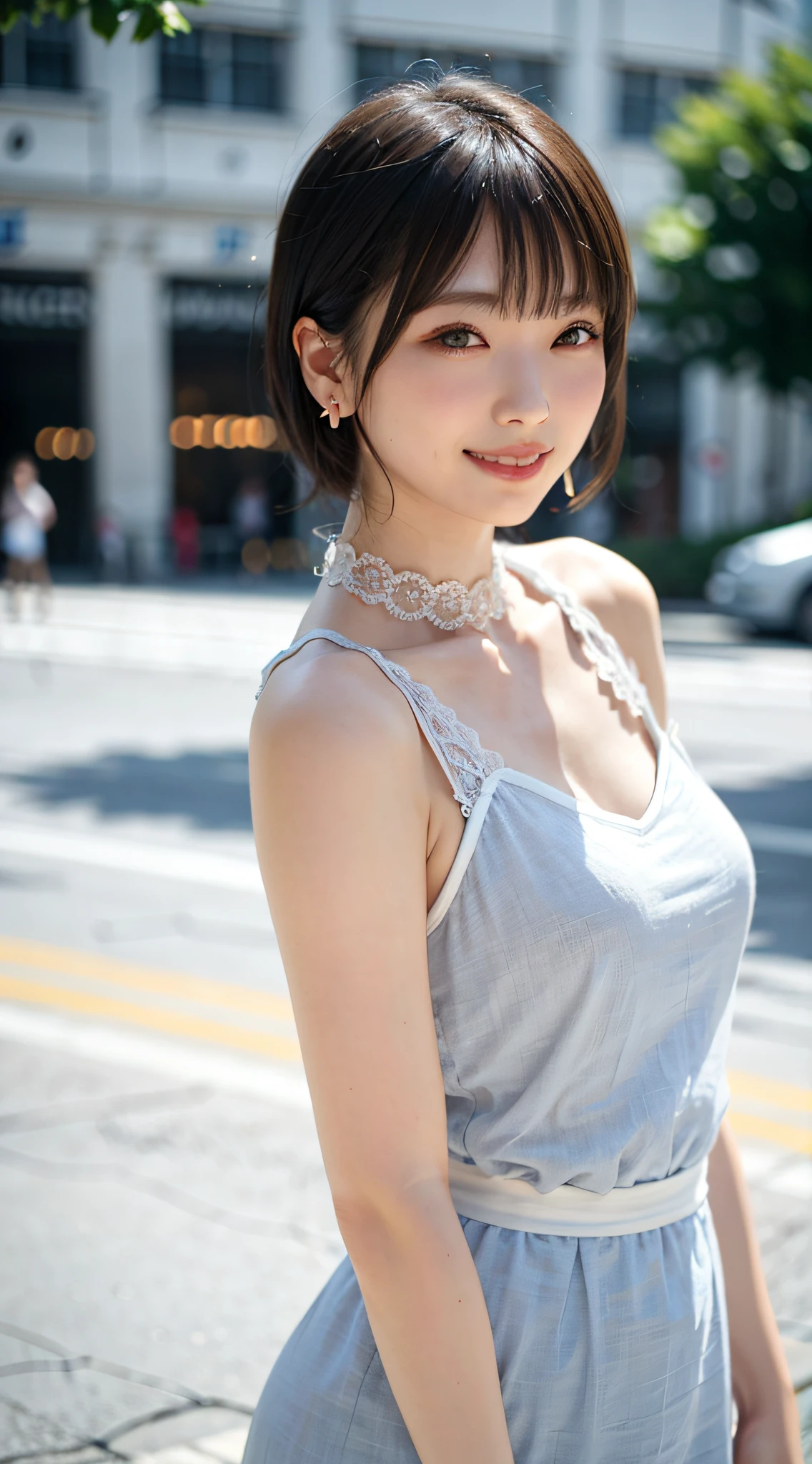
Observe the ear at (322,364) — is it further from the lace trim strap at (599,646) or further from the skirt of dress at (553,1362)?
the skirt of dress at (553,1362)

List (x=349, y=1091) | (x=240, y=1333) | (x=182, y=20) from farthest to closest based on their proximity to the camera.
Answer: (x=240, y=1333)
(x=182, y=20)
(x=349, y=1091)

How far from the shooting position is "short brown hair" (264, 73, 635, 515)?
4.37ft

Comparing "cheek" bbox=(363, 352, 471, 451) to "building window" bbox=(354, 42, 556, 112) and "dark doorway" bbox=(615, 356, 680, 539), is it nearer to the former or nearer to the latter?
"building window" bbox=(354, 42, 556, 112)

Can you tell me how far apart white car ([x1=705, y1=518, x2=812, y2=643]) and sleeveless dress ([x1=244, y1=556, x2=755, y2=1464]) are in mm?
14534

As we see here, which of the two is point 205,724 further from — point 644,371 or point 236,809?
point 644,371

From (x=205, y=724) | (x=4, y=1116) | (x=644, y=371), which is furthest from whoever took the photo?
(x=644, y=371)

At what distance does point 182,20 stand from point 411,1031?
197 cm

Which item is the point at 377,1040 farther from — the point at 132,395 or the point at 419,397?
the point at 132,395

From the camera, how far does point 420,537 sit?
1534mm

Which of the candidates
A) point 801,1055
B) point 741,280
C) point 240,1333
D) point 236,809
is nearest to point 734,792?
point 236,809

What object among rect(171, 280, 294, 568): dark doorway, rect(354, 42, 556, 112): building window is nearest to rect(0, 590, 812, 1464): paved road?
rect(171, 280, 294, 568): dark doorway

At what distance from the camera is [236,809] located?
8422mm

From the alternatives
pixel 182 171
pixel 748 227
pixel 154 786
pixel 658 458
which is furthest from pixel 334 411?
pixel 658 458

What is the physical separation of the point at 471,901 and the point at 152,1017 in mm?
4015
